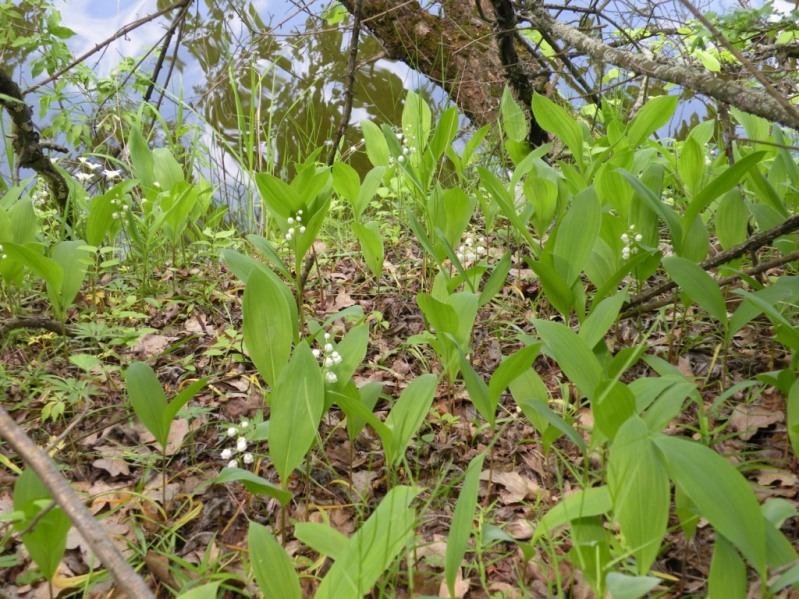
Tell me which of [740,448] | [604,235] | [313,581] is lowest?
[313,581]

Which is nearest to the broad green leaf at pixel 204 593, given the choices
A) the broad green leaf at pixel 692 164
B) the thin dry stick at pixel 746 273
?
the thin dry stick at pixel 746 273

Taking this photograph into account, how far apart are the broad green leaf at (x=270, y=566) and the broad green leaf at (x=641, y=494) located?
1.88 ft

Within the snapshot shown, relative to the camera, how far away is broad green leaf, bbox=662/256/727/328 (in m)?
1.66

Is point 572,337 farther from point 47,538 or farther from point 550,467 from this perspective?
point 47,538

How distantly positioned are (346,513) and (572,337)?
685 millimetres

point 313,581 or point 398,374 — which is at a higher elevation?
point 398,374

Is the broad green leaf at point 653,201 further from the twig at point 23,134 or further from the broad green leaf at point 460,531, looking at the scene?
the twig at point 23,134

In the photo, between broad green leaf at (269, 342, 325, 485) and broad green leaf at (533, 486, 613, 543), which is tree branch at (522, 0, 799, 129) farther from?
broad green leaf at (269, 342, 325, 485)

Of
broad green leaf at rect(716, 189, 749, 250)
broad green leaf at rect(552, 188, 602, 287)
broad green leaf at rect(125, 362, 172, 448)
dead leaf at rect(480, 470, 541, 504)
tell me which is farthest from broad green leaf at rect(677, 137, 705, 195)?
broad green leaf at rect(125, 362, 172, 448)

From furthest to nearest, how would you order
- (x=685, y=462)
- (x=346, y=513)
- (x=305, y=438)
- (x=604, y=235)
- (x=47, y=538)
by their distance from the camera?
(x=604, y=235) < (x=346, y=513) < (x=305, y=438) < (x=47, y=538) < (x=685, y=462)

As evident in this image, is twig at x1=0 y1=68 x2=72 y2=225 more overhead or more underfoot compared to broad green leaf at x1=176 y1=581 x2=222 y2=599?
more overhead

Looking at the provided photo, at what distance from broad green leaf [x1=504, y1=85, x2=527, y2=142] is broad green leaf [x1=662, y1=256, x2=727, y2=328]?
→ 1247 mm

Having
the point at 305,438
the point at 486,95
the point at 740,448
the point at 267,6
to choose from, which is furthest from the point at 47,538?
the point at 267,6

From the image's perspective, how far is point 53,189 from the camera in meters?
2.79
